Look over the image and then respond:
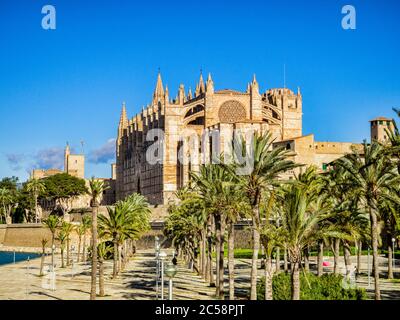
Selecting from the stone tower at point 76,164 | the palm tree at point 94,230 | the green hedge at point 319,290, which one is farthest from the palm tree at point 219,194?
the stone tower at point 76,164

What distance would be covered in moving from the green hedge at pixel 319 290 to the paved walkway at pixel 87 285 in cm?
452

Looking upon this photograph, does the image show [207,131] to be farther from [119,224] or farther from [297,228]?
[297,228]

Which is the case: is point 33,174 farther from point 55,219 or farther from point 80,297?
point 80,297

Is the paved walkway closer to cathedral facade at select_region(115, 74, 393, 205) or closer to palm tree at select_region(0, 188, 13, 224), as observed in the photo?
cathedral facade at select_region(115, 74, 393, 205)

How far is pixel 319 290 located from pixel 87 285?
1711 cm

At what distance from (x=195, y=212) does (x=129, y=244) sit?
25.6 meters

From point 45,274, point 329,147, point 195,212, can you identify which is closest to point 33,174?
point 329,147

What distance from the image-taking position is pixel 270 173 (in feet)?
88.3

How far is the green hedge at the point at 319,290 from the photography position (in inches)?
1123

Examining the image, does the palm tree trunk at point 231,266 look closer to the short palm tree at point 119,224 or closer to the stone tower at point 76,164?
the short palm tree at point 119,224

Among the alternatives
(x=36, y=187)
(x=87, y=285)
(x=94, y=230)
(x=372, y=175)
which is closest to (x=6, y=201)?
(x=36, y=187)

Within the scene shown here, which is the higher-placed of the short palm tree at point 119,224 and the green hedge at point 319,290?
the short palm tree at point 119,224

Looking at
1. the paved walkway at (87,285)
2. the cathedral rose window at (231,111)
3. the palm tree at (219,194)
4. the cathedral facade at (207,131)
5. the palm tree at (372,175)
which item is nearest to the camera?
the palm tree at (372,175)

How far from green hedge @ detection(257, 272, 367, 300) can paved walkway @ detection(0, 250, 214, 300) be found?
4.52m
